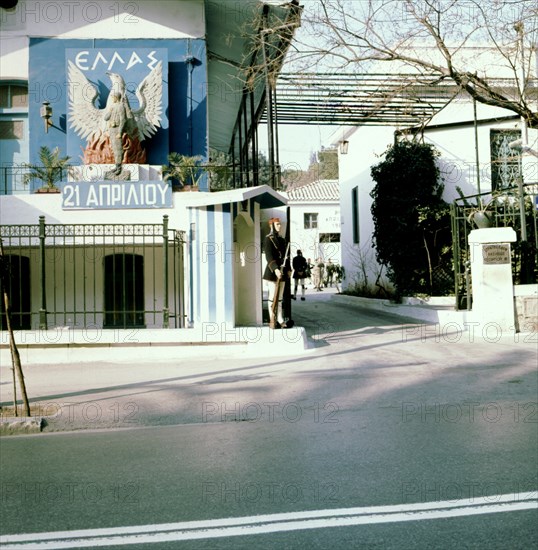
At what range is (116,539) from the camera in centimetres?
390

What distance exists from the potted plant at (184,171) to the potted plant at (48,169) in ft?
7.46

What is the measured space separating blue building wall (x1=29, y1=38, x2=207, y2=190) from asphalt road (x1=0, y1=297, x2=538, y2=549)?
686cm

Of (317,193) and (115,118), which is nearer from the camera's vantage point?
(115,118)

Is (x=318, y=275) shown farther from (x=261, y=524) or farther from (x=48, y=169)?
(x=261, y=524)

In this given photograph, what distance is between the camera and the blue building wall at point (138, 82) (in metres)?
15.4

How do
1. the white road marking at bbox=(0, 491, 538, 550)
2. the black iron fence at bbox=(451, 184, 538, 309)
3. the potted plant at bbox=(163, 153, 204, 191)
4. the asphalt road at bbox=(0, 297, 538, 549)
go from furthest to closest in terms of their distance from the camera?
the potted plant at bbox=(163, 153, 204, 191), the black iron fence at bbox=(451, 184, 538, 309), the asphalt road at bbox=(0, 297, 538, 549), the white road marking at bbox=(0, 491, 538, 550)

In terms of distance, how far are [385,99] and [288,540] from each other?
350 inches

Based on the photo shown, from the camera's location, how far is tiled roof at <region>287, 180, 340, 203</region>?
5056 centimetres

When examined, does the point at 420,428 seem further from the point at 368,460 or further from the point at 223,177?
the point at 223,177

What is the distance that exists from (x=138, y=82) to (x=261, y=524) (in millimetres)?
13248

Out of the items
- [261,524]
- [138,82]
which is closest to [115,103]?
[138,82]

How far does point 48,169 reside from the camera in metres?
14.5

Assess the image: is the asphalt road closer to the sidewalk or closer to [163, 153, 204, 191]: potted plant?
the sidewalk

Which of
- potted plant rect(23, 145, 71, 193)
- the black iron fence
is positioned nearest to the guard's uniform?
the black iron fence
